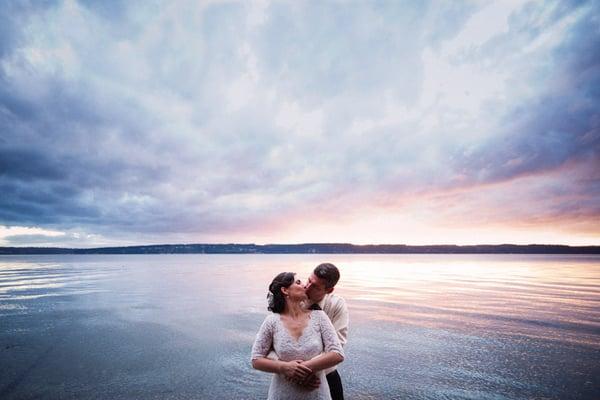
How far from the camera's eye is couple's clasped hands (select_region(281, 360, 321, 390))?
3.07 m

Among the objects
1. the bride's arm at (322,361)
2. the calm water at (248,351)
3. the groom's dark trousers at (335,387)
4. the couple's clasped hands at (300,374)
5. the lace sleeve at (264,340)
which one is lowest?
the calm water at (248,351)

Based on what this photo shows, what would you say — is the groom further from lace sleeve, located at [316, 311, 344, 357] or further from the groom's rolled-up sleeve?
lace sleeve, located at [316, 311, 344, 357]

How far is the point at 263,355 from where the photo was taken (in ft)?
11.0

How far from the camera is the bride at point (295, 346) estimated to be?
316 cm

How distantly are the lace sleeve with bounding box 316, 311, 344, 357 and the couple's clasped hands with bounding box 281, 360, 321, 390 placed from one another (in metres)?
0.32

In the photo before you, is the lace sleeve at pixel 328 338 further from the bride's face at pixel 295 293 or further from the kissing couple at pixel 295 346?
the bride's face at pixel 295 293

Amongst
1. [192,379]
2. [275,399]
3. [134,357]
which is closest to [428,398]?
[275,399]

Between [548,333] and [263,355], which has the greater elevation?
[263,355]

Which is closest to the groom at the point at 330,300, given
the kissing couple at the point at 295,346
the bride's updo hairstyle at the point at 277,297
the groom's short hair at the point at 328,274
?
the groom's short hair at the point at 328,274

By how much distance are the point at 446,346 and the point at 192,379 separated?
8320mm

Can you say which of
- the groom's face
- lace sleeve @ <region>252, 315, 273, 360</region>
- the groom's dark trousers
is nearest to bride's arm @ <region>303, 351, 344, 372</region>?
lace sleeve @ <region>252, 315, 273, 360</region>

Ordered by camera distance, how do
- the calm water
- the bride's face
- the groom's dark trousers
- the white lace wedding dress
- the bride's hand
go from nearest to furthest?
1. the bride's hand
2. the white lace wedding dress
3. the bride's face
4. the groom's dark trousers
5. the calm water

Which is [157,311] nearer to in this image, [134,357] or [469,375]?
[134,357]

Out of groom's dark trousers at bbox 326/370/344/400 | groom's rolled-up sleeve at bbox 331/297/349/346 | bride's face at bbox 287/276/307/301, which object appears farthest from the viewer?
groom's dark trousers at bbox 326/370/344/400
